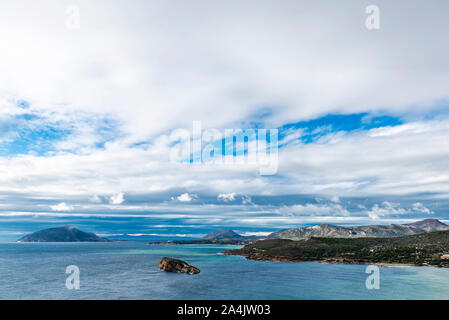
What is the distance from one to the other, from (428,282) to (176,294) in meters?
121

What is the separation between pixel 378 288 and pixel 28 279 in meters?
161
